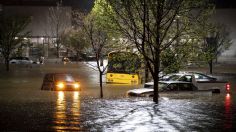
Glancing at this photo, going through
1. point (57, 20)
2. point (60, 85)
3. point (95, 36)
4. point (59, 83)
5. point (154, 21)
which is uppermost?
point (57, 20)

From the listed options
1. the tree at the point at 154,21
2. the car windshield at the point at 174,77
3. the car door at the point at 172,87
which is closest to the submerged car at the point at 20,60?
the car windshield at the point at 174,77

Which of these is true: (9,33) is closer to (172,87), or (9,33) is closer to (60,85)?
(60,85)

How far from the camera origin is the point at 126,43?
A: 22.0 meters

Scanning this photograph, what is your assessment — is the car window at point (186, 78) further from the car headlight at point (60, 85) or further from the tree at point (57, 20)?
the tree at point (57, 20)

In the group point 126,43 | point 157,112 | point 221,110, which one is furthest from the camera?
point 126,43

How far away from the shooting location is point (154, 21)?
67.2ft

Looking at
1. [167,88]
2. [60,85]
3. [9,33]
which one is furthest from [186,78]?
[9,33]

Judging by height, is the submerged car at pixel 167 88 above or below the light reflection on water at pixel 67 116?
above

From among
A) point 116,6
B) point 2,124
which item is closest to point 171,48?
point 116,6

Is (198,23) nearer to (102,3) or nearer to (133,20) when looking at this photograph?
(133,20)

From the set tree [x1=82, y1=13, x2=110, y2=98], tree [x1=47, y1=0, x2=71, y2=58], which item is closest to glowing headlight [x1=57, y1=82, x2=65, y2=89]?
tree [x1=82, y1=13, x2=110, y2=98]

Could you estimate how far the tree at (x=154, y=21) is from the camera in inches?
779

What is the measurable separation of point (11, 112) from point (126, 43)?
677 centimetres

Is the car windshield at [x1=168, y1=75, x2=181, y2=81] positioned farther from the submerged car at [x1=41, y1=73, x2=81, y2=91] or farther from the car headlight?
the car headlight
